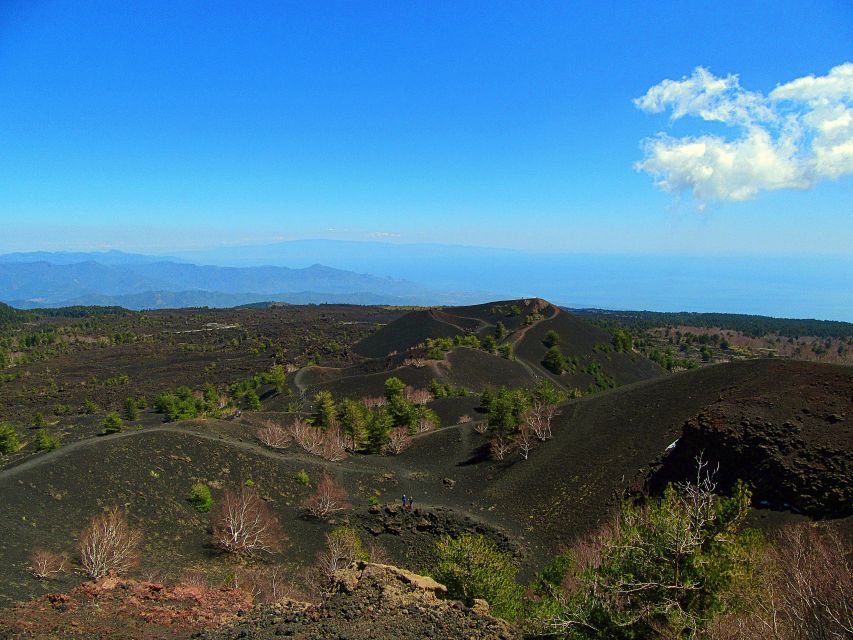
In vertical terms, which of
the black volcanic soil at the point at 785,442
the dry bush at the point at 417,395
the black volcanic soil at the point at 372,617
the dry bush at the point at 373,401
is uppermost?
the black volcanic soil at the point at 785,442

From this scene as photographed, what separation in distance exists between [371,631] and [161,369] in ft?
310

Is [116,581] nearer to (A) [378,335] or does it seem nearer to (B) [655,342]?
(A) [378,335]

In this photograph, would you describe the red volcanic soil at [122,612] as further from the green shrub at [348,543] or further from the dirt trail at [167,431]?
the dirt trail at [167,431]

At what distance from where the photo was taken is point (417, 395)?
55344 millimetres

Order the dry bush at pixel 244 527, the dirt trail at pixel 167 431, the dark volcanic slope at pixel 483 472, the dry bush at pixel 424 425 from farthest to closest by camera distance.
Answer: the dry bush at pixel 424 425
the dirt trail at pixel 167 431
the dry bush at pixel 244 527
the dark volcanic slope at pixel 483 472

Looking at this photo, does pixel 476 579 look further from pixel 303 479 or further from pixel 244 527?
pixel 303 479

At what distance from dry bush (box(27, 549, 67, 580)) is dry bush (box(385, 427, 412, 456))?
1034 inches

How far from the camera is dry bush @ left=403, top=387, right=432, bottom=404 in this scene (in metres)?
54.0

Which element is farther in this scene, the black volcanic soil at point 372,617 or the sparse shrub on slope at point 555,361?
the sparse shrub on slope at point 555,361

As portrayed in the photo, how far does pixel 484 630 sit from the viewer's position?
38.0 feet

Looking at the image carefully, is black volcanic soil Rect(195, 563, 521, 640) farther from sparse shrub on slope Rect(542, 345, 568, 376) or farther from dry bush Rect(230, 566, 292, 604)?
sparse shrub on slope Rect(542, 345, 568, 376)

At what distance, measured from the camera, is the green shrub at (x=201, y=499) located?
84.5 feet

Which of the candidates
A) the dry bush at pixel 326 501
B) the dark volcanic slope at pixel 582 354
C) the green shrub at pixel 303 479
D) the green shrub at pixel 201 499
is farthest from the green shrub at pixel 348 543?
the dark volcanic slope at pixel 582 354

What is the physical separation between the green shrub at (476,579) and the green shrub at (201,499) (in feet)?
54.2
